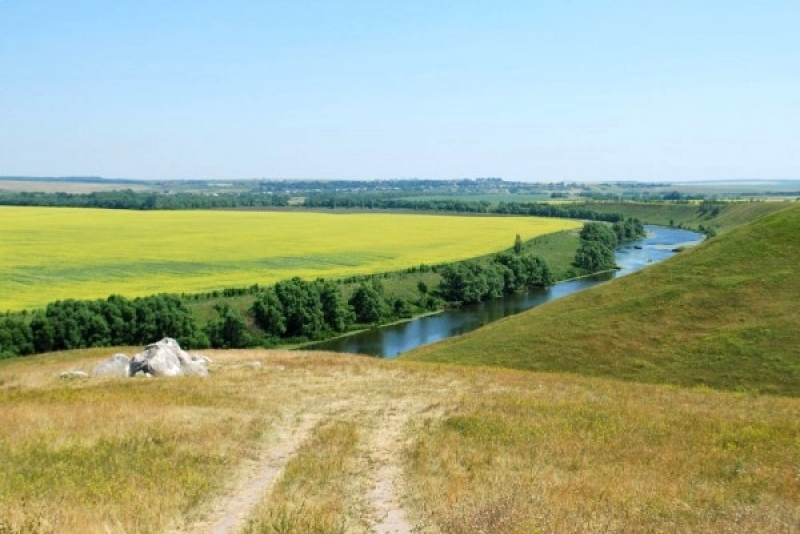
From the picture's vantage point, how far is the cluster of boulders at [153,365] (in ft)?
111

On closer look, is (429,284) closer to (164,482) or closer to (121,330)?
(121,330)

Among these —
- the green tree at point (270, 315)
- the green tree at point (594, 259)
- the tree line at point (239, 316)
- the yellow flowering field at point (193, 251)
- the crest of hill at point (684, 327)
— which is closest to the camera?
the crest of hill at point (684, 327)

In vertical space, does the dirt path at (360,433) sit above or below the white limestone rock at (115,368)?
above

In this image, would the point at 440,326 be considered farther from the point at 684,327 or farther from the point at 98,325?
the point at 684,327

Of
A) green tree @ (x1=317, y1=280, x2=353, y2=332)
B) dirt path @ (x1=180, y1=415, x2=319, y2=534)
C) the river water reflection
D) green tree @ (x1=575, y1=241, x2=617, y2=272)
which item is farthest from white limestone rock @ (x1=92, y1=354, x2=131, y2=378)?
green tree @ (x1=575, y1=241, x2=617, y2=272)

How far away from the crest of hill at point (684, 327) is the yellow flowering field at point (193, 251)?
55491 millimetres

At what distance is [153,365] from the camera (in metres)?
34.0

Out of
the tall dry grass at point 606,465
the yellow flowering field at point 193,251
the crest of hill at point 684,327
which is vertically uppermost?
the tall dry grass at point 606,465

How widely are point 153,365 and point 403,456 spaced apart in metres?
19.6

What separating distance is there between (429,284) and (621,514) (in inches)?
3684

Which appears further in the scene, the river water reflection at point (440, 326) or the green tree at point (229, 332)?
the river water reflection at point (440, 326)

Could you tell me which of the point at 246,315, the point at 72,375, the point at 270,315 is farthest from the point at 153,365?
the point at 246,315

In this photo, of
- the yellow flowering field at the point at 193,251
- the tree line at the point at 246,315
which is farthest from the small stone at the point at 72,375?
the yellow flowering field at the point at 193,251

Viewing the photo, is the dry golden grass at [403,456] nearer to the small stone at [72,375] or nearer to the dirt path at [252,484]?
the dirt path at [252,484]
